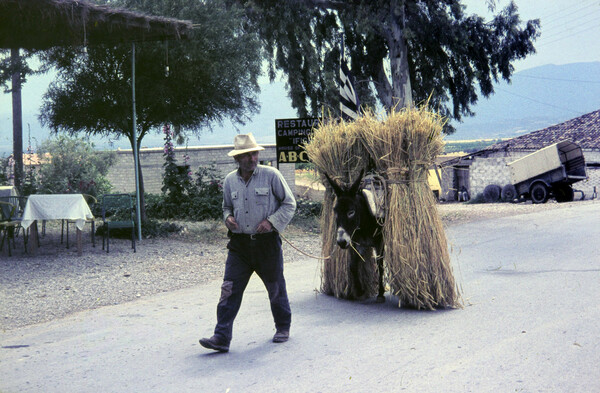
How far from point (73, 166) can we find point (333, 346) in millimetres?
18750

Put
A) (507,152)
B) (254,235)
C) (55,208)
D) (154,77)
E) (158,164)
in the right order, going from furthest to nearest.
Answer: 1. (507,152)
2. (158,164)
3. (154,77)
4. (55,208)
5. (254,235)

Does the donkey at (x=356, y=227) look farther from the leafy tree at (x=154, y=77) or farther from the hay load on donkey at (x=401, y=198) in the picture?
the leafy tree at (x=154, y=77)

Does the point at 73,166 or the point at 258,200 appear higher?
the point at 73,166

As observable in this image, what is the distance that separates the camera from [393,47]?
61.8 ft

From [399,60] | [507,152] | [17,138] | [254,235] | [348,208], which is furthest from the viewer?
[507,152]

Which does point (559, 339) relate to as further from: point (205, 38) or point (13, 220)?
point (205, 38)

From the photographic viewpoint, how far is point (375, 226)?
22.1 ft

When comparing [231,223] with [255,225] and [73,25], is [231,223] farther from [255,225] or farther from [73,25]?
[73,25]

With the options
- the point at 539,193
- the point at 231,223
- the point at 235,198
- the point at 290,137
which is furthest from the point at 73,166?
the point at 539,193

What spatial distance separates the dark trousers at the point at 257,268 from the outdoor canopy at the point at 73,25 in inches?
263

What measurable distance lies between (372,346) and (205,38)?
10658 millimetres

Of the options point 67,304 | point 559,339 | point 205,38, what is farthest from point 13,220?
point 559,339

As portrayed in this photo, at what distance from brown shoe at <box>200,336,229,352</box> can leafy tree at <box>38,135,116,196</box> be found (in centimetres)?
1342

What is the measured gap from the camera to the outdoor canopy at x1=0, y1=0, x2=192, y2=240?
10.5 meters
